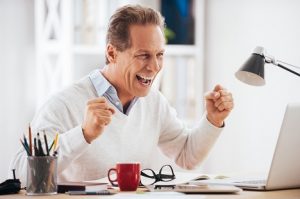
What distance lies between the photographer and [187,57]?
4.03 meters

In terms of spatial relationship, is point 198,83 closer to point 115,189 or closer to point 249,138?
point 249,138

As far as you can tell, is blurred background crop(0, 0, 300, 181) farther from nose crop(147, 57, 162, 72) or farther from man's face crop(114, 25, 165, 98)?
nose crop(147, 57, 162, 72)

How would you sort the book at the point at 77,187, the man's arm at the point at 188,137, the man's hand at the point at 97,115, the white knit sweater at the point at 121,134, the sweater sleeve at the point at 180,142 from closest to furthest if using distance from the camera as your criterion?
the book at the point at 77,187
the man's hand at the point at 97,115
the white knit sweater at the point at 121,134
the man's arm at the point at 188,137
the sweater sleeve at the point at 180,142

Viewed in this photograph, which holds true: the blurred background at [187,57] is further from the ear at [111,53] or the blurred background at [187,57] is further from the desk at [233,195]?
the desk at [233,195]

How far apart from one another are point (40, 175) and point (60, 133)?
524 mm

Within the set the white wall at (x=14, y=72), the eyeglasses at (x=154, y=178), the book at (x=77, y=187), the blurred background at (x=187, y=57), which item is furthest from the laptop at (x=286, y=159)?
the white wall at (x=14, y=72)

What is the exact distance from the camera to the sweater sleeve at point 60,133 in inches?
81.6

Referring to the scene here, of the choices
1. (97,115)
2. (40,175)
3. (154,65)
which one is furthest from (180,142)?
(40,175)

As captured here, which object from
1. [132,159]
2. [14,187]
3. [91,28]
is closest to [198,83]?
[91,28]

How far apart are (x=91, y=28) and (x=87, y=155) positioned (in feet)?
4.85

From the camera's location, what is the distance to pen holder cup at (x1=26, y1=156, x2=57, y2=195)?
5.92ft

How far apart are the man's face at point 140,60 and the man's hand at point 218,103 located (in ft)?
0.75

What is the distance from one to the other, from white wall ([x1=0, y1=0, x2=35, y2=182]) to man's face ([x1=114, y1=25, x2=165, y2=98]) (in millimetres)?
1274

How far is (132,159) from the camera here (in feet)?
8.38
